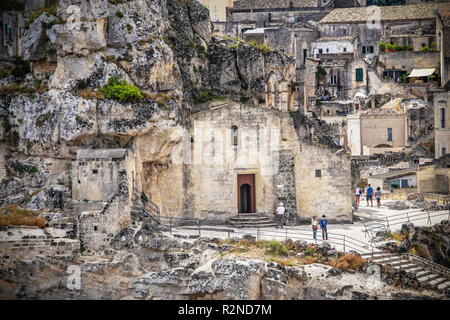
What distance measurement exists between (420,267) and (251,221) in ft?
25.4

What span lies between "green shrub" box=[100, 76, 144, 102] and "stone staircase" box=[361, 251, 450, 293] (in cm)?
1136

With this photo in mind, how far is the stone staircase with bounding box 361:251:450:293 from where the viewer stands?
3951 cm

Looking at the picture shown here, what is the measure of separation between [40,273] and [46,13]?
1212 cm

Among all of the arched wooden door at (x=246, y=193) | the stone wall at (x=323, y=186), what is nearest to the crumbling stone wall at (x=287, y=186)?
the stone wall at (x=323, y=186)

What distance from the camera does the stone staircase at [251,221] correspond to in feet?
145

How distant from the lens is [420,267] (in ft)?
134

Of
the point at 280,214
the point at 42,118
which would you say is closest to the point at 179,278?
the point at 280,214

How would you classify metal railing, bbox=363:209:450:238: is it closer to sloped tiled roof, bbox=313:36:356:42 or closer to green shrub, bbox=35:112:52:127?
green shrub, bbox=35:112:52:127

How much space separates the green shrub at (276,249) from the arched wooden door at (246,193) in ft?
17.9

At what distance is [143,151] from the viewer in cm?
4341

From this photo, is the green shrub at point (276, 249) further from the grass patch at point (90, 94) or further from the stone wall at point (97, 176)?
the grass patch at point (90, 94)

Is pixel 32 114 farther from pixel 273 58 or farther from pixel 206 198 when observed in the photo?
pixel 273 58
